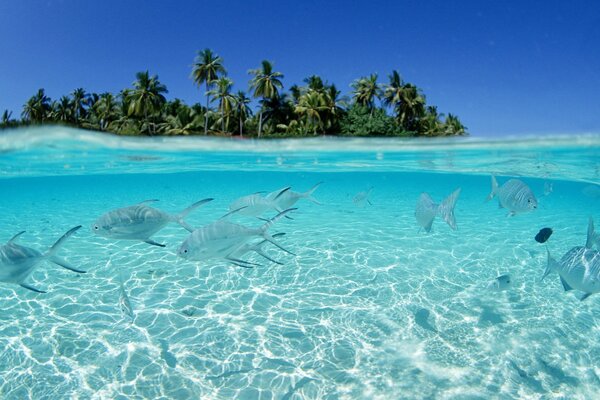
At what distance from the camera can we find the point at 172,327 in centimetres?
612

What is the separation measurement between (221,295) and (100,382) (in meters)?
2.78

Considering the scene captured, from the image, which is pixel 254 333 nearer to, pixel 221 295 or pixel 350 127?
pixel 221 295

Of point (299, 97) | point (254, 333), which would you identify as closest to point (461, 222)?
point (254, 333)

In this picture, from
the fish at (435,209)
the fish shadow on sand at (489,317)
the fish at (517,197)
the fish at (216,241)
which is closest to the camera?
the fish at (216,241)

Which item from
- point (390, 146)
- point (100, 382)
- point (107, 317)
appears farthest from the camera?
point (390, 146)

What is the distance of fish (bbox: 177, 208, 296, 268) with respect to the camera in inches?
150

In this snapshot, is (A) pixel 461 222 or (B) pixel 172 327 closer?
(B) pixel 172 327

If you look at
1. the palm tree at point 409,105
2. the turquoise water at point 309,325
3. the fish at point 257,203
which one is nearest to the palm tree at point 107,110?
the palm tree at point 409,105

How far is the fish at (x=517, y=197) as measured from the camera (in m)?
5.44

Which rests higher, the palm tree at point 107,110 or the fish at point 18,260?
the palm tree at point 107,110

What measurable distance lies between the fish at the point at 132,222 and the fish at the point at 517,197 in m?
4.62

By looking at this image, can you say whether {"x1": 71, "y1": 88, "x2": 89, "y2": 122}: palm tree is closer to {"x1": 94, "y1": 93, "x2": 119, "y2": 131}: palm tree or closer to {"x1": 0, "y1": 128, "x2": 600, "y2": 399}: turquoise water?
{"x1": 94, "y1": 93, "x2": 119, "y2": 131}: palm tree

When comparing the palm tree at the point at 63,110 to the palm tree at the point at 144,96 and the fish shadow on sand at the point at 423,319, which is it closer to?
the palm tree at the point at 144,96

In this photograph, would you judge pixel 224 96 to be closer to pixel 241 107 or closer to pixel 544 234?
pixel 241 107
